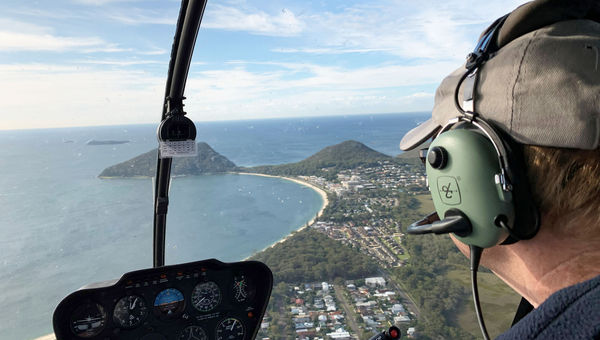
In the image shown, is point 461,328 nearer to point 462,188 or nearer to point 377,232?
point 377,232

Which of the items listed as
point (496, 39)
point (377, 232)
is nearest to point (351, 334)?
point (377, 232)

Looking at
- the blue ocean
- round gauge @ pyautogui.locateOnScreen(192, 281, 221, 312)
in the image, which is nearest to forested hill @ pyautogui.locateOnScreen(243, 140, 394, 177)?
the blue ocean

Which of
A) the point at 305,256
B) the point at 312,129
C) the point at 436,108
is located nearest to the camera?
the point at 436,108

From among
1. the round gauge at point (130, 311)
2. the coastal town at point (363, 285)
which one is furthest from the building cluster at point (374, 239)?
the round gauge at point (130, 311)

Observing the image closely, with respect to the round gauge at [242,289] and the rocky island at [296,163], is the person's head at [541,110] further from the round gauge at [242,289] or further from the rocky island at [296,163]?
the rocky island at [296,163]

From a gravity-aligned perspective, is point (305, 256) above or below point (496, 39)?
below

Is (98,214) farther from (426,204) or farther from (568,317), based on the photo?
(568,317)
